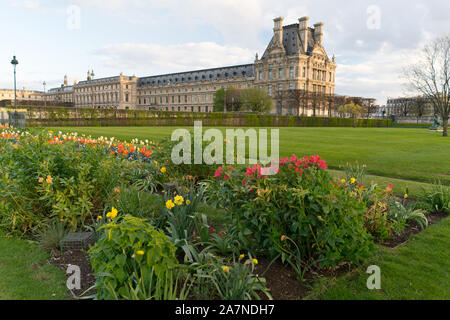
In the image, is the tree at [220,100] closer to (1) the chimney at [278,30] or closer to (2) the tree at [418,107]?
(1) the chimney at [278,30]

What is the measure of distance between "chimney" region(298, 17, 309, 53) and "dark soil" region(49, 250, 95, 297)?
8750cm

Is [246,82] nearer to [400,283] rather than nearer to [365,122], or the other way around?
[365,122]

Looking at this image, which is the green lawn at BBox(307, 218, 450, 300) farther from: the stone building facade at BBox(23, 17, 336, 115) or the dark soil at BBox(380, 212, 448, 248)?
the stone building facade at BBox(23, 17, 336, 115)

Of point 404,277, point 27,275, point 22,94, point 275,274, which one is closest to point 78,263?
point 27,275

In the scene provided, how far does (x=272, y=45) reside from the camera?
86125mm

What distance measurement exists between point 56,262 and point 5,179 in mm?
1406

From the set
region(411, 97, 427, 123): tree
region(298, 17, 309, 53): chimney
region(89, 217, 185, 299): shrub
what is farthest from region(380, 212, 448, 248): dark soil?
region(298, 17, 309, 53): chimney

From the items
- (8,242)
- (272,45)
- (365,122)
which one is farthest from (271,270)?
(272,45)

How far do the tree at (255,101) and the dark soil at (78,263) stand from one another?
2638 inches

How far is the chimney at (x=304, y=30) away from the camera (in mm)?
81300

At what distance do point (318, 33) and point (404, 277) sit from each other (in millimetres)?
93196

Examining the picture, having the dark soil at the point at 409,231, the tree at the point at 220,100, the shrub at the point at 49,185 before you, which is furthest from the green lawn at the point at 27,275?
the tree at the point at 220,100

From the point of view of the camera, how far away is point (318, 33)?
86.4 m
